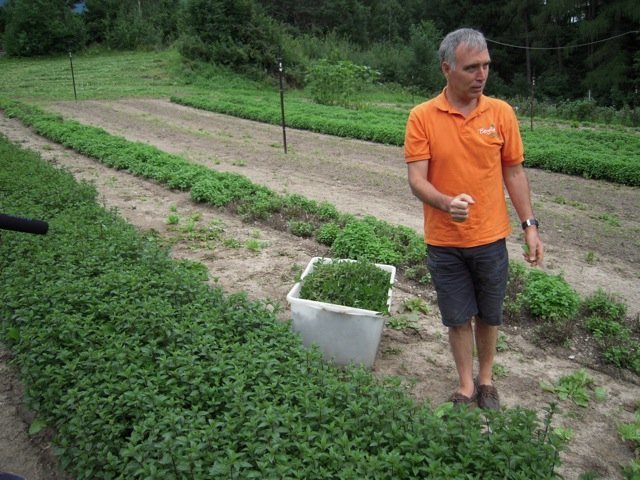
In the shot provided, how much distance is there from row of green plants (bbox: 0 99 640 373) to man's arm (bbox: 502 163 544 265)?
1343 millimetres

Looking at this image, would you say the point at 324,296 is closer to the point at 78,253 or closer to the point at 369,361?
the point at 369,361

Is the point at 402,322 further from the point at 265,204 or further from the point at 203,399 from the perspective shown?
the point at 265,204

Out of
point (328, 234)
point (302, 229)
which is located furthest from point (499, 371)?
point (302, 229)

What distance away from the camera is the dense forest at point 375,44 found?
29.5 m

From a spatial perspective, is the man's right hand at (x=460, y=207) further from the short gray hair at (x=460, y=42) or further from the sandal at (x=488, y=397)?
the sandal at (x=488, y=397)

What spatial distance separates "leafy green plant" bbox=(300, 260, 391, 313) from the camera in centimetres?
390

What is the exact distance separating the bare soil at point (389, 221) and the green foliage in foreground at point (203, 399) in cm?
56

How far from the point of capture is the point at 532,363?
422 cm

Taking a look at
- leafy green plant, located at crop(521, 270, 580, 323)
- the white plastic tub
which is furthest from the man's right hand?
leafy green plant, located at crop(521, 270, 580, 323)

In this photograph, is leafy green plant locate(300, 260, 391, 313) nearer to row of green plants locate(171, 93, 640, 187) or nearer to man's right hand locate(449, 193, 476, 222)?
man's right hand locate(449, 193, 476, 222)

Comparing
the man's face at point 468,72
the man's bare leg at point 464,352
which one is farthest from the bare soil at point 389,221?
the man's face at point 468,72

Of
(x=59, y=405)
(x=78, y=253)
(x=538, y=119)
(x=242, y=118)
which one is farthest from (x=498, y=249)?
(x=538, y=119)

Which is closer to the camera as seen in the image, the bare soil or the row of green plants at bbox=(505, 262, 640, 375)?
the bare soil

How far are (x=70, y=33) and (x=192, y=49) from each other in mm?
14876
